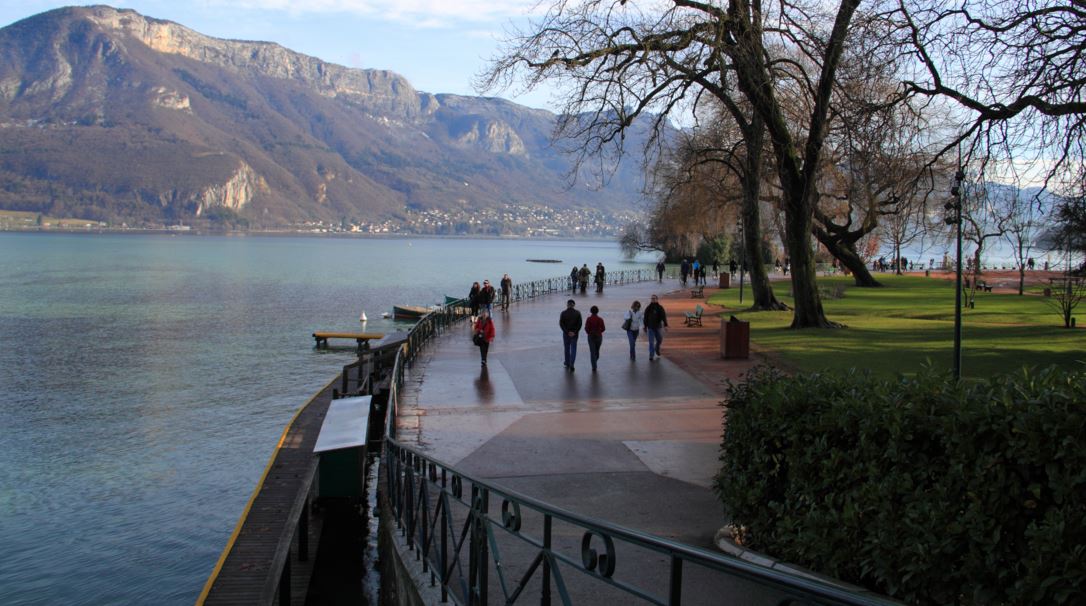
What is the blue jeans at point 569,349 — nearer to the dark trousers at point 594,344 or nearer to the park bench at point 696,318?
the dark trousers at point 594,344

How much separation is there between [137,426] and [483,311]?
9.92m

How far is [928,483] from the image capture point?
5344 mm

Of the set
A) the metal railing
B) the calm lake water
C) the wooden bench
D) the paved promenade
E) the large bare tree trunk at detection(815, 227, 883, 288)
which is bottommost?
the calm lake water

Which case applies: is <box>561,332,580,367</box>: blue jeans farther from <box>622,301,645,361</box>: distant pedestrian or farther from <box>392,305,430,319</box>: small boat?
<box>392,305,430,319</box>: small boat

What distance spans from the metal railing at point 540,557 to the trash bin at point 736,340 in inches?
483

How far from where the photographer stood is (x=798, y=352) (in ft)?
70.3

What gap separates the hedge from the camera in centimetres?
445

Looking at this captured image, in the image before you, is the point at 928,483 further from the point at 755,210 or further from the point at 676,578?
the point at 755,210

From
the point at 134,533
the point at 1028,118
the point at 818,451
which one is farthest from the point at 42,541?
the point at 1028,118

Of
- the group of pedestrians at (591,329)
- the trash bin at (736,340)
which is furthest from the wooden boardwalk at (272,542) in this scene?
the trash bin at (736,340)

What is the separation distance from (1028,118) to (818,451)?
11081mm

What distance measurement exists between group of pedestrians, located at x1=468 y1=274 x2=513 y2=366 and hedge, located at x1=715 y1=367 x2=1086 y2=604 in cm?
1311

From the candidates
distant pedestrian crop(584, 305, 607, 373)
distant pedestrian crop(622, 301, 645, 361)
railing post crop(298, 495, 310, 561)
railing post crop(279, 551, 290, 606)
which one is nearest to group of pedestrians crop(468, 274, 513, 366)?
distant pedestrian crop(584, 305, 607, 373)

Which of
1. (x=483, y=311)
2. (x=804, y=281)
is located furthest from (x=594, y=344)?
(x=804, y=281)
